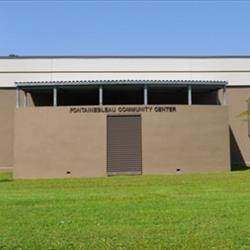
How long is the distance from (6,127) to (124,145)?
8.78m

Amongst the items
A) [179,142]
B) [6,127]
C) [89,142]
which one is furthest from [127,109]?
[6,127]

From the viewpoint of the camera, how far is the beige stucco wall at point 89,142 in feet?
108

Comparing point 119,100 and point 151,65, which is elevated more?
point 151,65

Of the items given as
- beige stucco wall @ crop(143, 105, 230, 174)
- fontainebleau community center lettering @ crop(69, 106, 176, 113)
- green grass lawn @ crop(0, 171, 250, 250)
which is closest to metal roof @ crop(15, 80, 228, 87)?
fontainebleau community center lettering @ crop(69, 106, 176, 113)

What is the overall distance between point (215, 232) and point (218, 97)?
2860cm

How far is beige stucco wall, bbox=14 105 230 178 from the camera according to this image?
3278cm

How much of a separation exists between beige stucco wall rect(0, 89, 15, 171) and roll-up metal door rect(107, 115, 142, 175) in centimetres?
785

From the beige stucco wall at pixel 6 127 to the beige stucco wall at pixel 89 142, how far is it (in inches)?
174

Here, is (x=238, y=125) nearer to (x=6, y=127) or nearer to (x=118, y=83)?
(x=118, y=83)

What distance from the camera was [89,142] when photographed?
32.8 m

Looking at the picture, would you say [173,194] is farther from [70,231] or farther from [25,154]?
[25,154]

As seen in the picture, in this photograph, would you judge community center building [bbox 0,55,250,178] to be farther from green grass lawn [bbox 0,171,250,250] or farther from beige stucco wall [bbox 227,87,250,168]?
green grass lawn [bbox 0,171,250,250]

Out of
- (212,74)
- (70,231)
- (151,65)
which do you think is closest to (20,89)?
(151,65)

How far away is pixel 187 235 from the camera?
9180 mm
